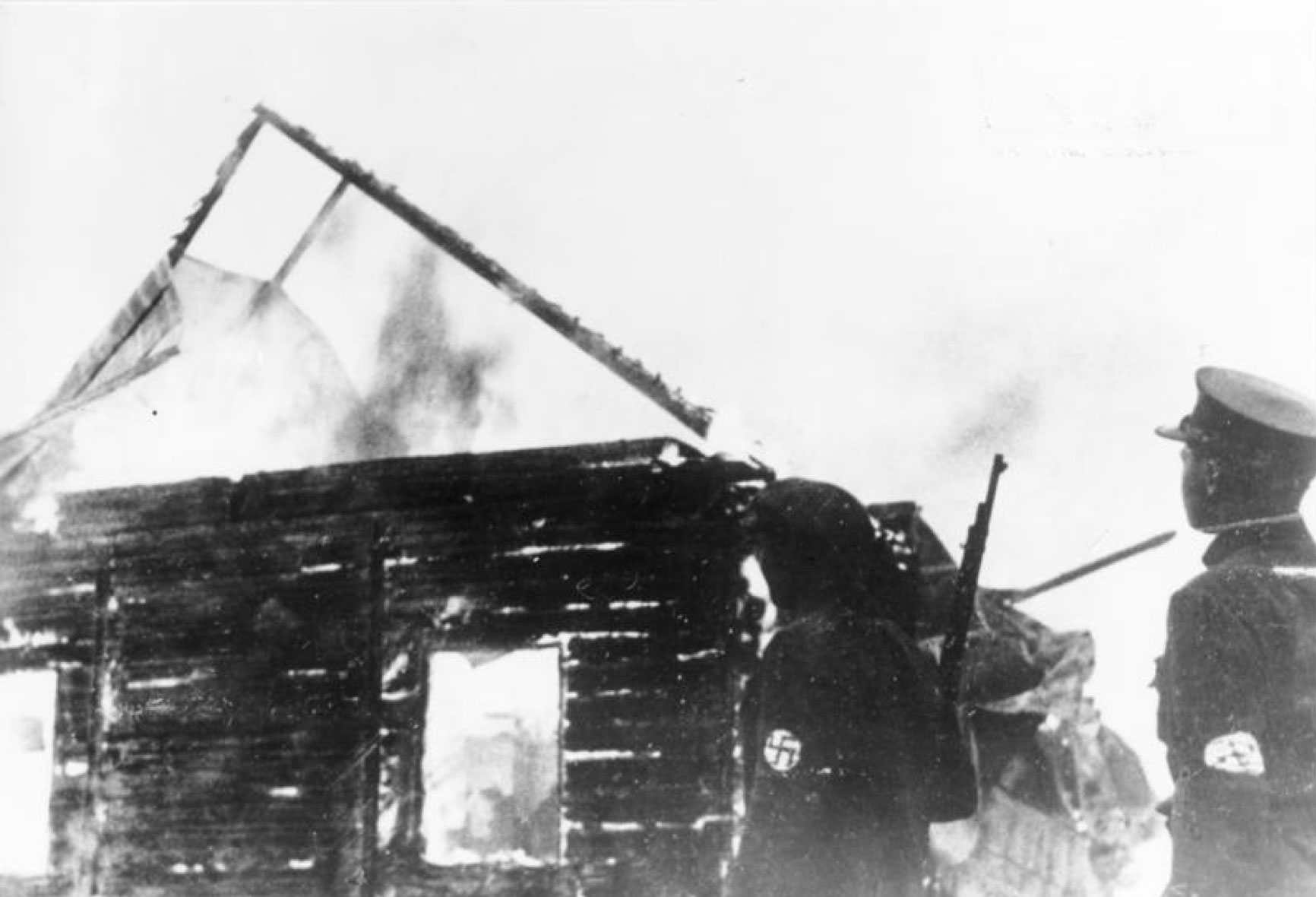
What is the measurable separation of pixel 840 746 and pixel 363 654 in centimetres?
512

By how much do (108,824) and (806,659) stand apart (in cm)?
688

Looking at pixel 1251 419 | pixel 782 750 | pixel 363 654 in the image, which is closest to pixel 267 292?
pixel 363 654

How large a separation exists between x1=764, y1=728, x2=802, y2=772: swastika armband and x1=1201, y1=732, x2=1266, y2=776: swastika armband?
5.09ft

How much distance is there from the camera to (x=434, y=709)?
344 inches

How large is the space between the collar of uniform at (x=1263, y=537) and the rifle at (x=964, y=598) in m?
1.20

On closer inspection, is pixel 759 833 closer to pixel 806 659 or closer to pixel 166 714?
pixel 806 659

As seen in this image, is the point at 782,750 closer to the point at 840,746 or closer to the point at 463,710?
the point at 840,746

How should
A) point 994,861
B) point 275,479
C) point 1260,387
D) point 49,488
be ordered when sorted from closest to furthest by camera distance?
point 1260,387
point 275,479
point 49,488
point 994,861

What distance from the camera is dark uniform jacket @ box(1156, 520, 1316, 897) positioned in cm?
353

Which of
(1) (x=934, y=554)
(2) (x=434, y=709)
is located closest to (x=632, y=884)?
(2) (x=434, y=709)

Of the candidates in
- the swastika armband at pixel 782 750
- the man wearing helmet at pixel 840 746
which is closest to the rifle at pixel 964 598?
the man wearing helmet at pixel 840 746

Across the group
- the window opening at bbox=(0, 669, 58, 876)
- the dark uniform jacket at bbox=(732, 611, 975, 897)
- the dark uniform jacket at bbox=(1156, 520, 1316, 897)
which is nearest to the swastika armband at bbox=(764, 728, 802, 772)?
the dark uniform jacket at bbox=(732, 611, 975, 897)

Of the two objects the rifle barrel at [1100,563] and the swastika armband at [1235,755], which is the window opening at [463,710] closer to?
the rifle barrel at [1100,563]

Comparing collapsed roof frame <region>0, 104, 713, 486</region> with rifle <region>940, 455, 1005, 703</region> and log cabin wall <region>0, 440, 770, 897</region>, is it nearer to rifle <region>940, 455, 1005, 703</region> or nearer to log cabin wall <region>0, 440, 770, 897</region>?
log cabin wall <region>0, 440, 770, 897</region>
